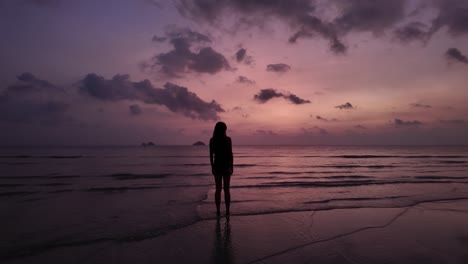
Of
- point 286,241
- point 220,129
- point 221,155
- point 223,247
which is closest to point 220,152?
point 221,155

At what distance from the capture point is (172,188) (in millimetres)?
14281

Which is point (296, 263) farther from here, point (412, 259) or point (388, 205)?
point (388, 205)

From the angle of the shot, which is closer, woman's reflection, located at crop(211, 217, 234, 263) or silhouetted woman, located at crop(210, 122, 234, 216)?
woman's reflection, located at crop(211, 217, 234, 263)

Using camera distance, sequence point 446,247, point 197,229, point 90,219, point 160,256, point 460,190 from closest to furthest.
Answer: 1. point 160,256
2. point 446,247
3. point 197,229
4. point 90,219
5. point 460,190

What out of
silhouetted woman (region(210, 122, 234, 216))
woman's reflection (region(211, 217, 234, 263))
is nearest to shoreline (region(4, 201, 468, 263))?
woman's reflection (region(211, 217, 234, 263))

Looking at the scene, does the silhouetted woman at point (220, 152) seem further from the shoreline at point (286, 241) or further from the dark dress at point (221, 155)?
the shoreline at point (286, 241)

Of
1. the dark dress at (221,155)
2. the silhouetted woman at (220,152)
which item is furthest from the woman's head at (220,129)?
the dark dress at (221,155)

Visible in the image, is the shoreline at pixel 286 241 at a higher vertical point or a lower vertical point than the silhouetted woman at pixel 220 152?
lower

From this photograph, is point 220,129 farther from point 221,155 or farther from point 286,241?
point 286,241

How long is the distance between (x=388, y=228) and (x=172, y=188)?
9.80 meters

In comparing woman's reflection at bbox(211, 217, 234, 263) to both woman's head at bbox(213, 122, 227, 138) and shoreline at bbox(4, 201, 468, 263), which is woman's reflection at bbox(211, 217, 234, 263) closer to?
shoreline at bbox(4, 201, 468, 263)

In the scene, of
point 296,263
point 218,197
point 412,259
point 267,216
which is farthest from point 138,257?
point 412,259

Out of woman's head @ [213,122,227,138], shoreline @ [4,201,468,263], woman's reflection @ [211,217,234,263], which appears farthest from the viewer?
woman's head @ [213,122,227,138]

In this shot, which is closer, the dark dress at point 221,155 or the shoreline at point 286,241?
the shoreline at point 286,241
